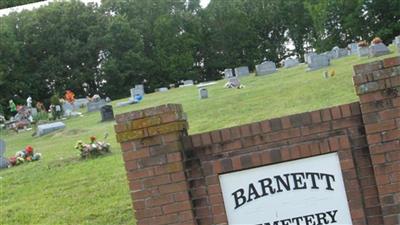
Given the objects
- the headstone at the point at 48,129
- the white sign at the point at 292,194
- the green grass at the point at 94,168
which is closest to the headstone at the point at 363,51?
the green grass at the point at 94,168

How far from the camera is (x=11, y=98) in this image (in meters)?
49.3

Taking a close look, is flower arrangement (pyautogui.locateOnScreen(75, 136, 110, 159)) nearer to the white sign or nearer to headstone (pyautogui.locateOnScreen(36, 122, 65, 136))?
the white sign

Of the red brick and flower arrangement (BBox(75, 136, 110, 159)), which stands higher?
the red brick

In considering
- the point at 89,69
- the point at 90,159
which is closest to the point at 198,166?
the point at 90,159

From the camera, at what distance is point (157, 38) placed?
194 feet

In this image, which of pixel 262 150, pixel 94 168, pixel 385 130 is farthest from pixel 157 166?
pixel 94 168

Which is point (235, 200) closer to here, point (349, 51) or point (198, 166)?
point (198, 166)

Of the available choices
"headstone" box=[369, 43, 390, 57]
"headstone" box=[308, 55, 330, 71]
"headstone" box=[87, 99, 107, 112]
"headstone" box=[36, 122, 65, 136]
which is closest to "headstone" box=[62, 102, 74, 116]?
"headstone" box=[87, 99, 107, 112]

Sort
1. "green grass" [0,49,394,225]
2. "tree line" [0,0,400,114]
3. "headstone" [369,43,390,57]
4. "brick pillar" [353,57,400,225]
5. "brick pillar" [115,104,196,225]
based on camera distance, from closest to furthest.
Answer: "brick pillar" [353,57,400,225], "brick pillar" [115,104,196,225], "green grass" [0,49,394,225], "headstone" [369,43,390,57], "tree line" [0,0,400,114]

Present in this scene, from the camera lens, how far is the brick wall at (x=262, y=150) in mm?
4598

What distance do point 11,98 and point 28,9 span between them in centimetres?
1286

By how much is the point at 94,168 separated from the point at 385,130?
7.37 meters

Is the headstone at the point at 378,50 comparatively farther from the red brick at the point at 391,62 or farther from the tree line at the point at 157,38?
the tree line at the point at 157,38

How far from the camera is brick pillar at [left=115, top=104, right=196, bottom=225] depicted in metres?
4.84
